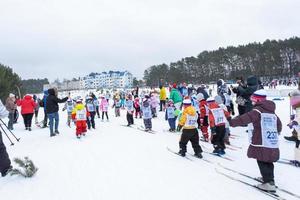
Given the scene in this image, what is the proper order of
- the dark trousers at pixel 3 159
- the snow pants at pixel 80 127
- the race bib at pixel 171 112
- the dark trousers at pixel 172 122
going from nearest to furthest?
the dark trousers at pixel 3 159, the snow pants at pixel 80 127, the race bib at pixel 171 112, the dark trousers at pixel 172 122

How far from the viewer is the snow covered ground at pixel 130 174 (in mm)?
5508

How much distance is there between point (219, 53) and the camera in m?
87.7

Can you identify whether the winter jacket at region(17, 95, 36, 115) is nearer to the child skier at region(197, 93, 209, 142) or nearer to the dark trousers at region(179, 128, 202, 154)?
the child skier at region(197, 93, 209, 142)

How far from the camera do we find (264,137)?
566 centimetres

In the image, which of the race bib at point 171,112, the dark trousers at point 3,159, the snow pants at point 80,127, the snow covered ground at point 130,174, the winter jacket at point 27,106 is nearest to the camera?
the snow covered ground at point 130,174

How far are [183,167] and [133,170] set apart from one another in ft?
4.13

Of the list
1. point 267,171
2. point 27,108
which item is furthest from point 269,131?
point 27,108

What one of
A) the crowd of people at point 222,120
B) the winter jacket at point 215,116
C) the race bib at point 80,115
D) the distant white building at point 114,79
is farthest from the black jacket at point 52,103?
the distant white building at point 114,79

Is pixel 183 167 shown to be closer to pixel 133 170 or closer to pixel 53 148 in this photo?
pixel 133 170

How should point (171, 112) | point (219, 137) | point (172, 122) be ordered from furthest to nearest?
point (172, 122) → point (171, 112) → point (219, 137)

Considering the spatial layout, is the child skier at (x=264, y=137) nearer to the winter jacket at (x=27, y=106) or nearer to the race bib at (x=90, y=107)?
the race bib at (x=90, y=107)

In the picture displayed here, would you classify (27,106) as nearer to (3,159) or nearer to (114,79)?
(3,159)

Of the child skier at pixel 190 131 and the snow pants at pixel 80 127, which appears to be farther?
the snow pants at pixel 80 127

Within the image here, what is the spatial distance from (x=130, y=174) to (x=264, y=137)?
2971 millimetres
